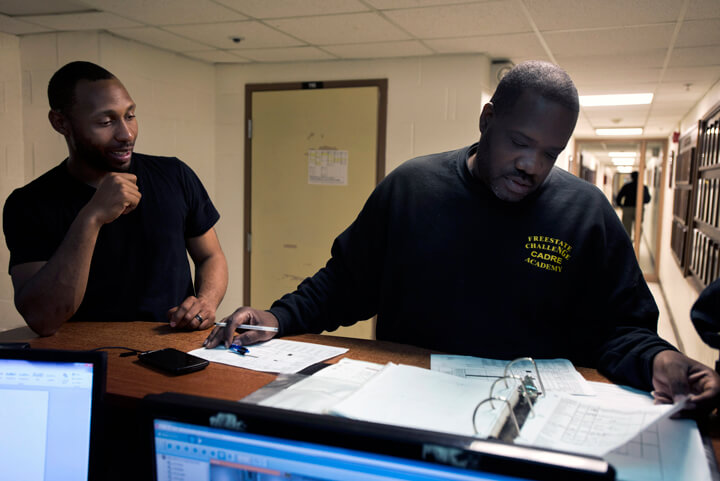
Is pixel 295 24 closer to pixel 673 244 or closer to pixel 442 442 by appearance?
pixel 442 442

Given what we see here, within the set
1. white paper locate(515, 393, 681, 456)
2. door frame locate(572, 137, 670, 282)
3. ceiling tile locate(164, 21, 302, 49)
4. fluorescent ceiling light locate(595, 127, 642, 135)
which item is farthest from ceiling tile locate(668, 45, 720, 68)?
door frame locate(572, 137, 670, 282)

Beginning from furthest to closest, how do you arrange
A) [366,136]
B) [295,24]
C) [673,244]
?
1. [673,244]
2. [366,136]
3. [295,24]

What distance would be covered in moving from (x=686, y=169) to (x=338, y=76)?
375 cm

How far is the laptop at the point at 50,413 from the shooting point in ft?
2.32

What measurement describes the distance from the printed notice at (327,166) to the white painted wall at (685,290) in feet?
8.04

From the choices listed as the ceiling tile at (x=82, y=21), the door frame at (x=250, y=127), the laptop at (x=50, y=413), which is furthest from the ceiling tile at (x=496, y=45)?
the laptop at (x=50, y=413)

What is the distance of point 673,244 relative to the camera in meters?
6.22

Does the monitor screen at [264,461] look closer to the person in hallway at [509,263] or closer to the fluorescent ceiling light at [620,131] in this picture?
the person in hallway at [509,263]

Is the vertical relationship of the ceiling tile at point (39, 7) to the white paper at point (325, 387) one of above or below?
above

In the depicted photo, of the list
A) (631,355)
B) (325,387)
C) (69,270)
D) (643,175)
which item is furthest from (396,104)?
(643,175)

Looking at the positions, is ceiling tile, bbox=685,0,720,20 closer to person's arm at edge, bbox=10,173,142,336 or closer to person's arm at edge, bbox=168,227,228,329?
person's arm at edge, bbox=168,227,228,329

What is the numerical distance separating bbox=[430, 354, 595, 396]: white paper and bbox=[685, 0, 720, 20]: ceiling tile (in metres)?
2.20

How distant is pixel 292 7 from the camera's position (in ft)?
8.90

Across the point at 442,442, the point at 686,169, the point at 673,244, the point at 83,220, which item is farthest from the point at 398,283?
the point at 673,244
